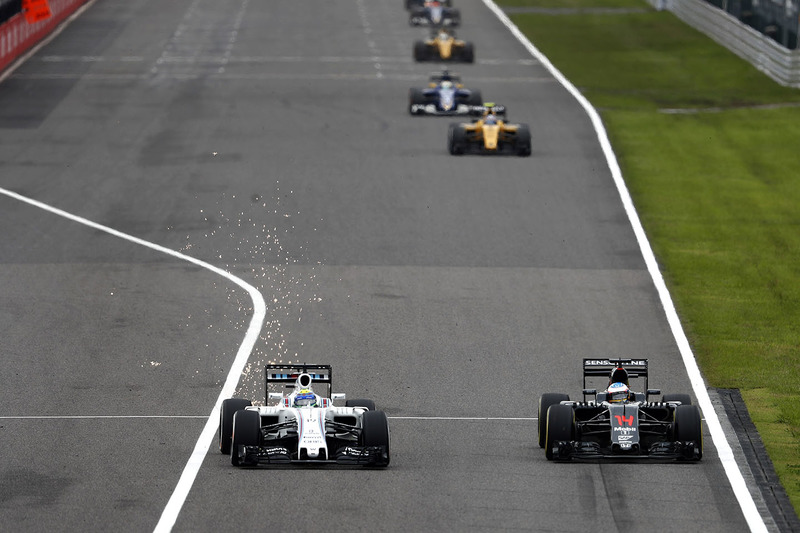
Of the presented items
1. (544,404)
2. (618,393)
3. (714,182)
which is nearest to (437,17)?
(714,182)

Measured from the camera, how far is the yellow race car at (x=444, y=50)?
5950cm

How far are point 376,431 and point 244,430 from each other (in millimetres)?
1628

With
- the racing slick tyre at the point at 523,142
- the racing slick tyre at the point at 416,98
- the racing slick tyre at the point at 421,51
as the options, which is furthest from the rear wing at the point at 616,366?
the racing slick tyre at the point at 421,51

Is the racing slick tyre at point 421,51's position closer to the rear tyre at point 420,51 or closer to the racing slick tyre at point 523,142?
the rear tyre at point 420,51

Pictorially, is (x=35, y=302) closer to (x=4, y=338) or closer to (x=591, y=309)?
(x=4, y=338)

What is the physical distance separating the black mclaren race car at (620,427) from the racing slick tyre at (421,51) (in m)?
40.2

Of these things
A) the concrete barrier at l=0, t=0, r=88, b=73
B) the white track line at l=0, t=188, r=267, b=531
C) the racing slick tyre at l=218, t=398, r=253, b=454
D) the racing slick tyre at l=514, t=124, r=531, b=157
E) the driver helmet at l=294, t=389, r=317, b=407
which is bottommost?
the concrete barrier at l=0, t=0, r=88, b=73

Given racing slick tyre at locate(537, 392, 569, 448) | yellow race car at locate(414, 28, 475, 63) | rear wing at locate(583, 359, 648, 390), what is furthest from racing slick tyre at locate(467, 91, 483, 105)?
racing slick tyre at locate(537, 392, 569, 448)

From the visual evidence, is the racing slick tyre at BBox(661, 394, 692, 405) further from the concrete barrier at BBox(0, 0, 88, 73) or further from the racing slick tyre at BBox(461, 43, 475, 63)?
the racing slick tyre at BBox(461, 43, 475, 63)

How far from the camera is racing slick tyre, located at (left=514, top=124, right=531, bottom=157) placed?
43188 mm

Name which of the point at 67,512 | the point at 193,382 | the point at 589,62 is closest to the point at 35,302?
the point at 193,382

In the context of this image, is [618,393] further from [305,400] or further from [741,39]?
[741,39]

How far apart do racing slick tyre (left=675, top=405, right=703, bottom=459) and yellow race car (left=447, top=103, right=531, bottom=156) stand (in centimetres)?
2364

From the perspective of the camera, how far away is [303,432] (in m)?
19.7
